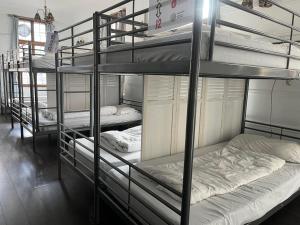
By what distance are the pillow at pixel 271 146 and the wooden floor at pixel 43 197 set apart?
0.51 m

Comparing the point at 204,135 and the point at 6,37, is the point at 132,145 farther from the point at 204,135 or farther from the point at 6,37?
the point at 6,37

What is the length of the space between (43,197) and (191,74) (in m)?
2.25

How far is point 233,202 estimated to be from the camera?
1.72m

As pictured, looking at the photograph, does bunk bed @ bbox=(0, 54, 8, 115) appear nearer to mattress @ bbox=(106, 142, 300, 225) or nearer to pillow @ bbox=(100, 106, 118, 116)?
pillow @ bbox=(100, 106, 118, 116)

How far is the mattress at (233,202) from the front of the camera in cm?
155

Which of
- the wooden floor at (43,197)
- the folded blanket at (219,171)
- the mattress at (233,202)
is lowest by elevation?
the wooden floor at (43,197)

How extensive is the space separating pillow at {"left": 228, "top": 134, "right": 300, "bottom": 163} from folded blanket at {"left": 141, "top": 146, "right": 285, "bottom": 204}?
0.15 metres

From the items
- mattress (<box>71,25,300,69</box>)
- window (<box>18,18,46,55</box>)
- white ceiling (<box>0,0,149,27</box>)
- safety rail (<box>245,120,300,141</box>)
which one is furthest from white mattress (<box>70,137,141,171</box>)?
window (<box>18,18,46,55</box>)

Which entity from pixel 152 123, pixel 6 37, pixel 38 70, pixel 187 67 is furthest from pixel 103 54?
pixel 6 37

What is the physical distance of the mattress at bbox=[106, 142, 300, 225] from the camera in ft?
5.08

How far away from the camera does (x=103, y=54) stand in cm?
200

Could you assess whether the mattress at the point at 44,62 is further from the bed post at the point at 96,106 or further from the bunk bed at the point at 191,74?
the bed post at the point at 96,106

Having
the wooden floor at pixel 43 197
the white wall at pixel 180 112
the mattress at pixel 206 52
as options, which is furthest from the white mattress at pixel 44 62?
the mattress at pixel 206 52

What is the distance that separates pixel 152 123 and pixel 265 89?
6.04ft
